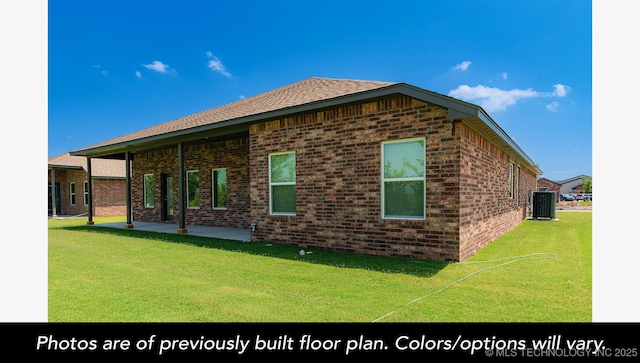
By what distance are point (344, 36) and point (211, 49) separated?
20.6ft

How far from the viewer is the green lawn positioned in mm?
3512

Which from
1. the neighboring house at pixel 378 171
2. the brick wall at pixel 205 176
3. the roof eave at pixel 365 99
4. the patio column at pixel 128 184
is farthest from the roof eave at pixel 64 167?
the neighboring house at pixel 378 171

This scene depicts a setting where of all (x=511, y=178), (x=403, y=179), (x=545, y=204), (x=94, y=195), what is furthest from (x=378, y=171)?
(x=94, y=195)

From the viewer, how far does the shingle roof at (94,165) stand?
67.7 feet

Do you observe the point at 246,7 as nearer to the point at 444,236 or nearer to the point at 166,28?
the point at 166,28

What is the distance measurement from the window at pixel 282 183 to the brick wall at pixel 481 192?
4.10 metres

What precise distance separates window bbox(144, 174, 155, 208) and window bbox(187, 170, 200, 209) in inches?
111

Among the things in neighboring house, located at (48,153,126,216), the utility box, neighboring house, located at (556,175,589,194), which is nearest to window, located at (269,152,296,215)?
the utility box

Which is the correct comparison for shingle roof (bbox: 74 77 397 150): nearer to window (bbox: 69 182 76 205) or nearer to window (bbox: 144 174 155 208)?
window (bbox: 144 174 155 208)

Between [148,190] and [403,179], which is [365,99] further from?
[148,190]

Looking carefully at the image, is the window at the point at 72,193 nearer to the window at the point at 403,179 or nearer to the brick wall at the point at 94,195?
the brick wall at the point at 94,195

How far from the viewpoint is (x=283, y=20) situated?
37.4 feet

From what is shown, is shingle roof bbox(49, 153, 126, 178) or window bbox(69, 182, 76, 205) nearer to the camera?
shingle roof bbox(49, 153, 126, 178)

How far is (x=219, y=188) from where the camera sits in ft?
42.7
